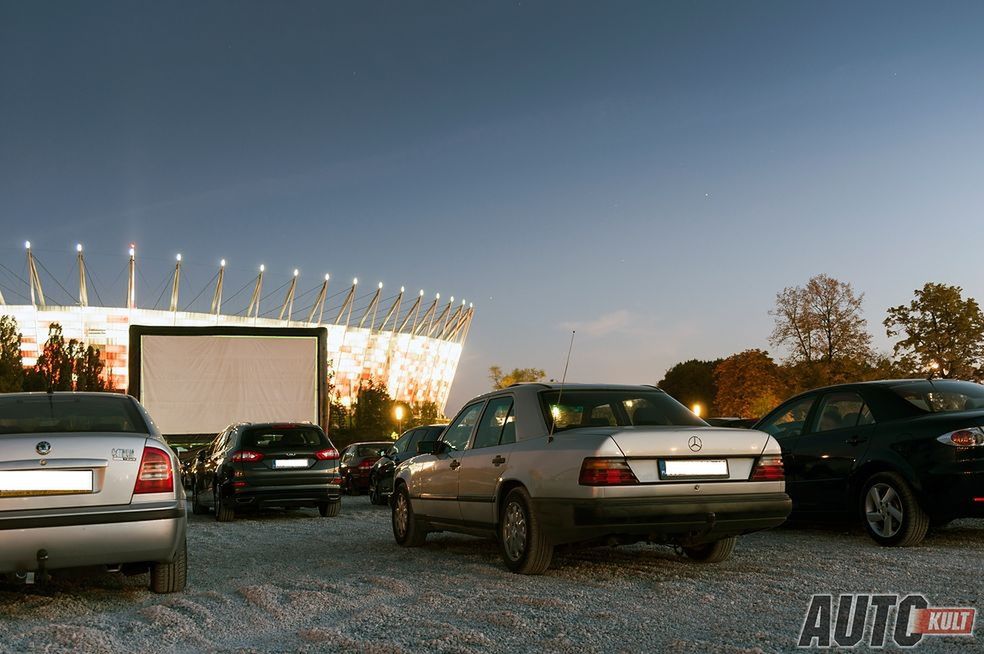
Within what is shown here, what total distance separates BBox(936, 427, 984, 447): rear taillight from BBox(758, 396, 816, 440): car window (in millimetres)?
2038

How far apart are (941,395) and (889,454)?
931 mm

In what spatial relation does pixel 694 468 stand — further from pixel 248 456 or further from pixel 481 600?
pixel 248 456

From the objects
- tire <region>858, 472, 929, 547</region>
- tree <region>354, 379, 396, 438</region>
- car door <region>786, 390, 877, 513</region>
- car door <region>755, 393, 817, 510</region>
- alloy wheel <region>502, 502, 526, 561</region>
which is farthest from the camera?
tree <region>354, 379, 396, 438</region>

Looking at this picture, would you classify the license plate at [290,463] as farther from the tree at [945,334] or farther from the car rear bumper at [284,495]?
the tree at [945,334]

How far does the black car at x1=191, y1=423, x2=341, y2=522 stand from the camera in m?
14.2

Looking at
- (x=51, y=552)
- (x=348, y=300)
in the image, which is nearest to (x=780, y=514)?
(x=51, y=552)

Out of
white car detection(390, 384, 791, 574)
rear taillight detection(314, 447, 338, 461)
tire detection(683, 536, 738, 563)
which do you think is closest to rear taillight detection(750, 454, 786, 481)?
white car detection(390, 384, 791, 574)

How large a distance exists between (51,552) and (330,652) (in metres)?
2.25

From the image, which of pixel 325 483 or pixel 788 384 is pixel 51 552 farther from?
pixel 788 384

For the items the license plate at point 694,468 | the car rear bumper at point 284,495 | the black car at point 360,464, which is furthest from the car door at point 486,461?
the black car at point 360,464

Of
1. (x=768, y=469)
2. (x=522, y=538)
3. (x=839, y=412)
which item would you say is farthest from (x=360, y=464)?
(x=768, y=469)

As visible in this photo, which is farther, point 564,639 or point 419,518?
point 419,518

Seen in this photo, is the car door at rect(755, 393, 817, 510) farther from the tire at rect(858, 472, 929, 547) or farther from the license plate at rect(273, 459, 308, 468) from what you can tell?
the license plate at rect(273, 459, 308, 468)

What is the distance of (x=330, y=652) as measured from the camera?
482 cm
